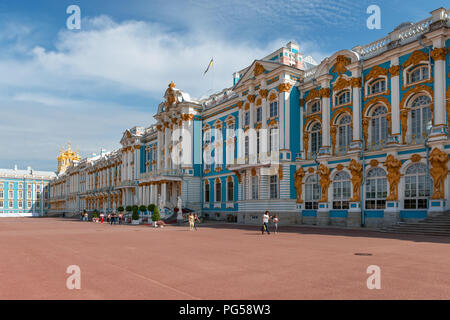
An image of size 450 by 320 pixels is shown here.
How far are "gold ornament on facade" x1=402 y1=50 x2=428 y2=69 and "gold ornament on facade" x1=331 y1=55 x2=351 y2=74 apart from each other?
5.20 m

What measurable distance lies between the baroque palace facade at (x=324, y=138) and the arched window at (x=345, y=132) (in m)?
0.09

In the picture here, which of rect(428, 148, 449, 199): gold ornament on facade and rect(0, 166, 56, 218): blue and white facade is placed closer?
rect(428, 148, 449, 199): gold ornament on facade

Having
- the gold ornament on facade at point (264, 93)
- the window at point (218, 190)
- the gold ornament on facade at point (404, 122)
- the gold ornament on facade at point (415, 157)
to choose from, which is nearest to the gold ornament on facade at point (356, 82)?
the gold ornament on facade at point (404, 122)

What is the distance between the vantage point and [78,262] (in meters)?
12.8

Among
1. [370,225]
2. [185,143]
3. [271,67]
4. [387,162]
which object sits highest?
[271,67]

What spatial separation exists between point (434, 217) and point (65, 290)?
22.0 meters

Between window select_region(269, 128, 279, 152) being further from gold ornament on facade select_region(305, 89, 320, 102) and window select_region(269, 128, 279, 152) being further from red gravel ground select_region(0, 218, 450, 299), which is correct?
red gravel ground select_region(0, 218, 450, 299)

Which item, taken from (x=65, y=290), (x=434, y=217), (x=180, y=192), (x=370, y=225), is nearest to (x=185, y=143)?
(x=180, y=192)

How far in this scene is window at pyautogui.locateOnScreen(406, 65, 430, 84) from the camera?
87.4 feet

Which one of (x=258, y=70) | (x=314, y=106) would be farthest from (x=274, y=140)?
(x=258, y=70)

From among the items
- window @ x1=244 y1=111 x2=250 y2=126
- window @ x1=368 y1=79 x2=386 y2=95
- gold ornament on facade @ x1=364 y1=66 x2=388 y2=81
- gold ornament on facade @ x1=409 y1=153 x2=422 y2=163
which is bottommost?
gold ornament on facade @ x1=409 y1=153 x2=422 y2=163

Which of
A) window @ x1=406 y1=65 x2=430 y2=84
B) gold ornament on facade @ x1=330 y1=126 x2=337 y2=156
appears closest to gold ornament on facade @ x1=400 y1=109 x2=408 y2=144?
window @ x1=406 y1=65 x2=430 y2=84

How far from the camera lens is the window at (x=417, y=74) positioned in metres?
26.6
